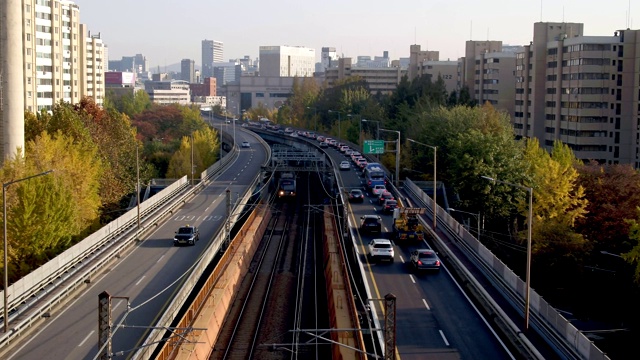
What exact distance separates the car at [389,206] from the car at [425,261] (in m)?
18.9

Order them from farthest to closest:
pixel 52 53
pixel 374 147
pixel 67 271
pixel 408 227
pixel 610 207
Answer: pixel 52 53, pixel 374 147, pixel 610 207, pixel 408 227, pixel 67 271

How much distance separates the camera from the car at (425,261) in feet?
127

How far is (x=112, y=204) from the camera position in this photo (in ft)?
227

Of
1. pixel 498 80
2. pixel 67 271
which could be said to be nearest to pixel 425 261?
pixel 67 271

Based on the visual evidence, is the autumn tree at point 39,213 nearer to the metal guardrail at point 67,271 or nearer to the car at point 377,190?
the metal guardrail at point 67,271

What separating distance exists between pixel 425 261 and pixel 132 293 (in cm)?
1390

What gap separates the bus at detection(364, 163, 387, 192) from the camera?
7250 centimetres

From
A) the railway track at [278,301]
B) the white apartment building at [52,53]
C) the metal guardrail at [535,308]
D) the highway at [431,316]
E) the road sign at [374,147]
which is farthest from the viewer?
the white apartment building at [52,53]

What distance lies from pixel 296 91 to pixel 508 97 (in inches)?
A: 2843

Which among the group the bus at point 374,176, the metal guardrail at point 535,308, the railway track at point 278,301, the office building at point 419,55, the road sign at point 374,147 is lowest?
the railway track at point 278,301

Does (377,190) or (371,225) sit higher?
(377,190)

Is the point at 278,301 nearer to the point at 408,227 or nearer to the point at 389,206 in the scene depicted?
the point at 408,227

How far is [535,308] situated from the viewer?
30203 mm

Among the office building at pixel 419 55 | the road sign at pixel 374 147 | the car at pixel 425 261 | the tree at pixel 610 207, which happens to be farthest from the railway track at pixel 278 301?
the office building at pixel 419 55
